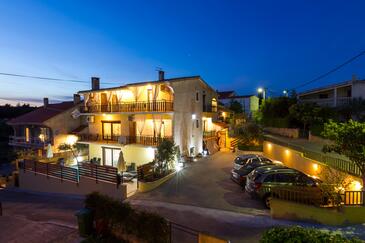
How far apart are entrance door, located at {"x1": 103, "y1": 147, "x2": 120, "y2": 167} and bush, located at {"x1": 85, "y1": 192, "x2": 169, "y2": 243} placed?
1359 cm

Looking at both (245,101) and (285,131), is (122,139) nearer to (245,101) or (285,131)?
(285,131)

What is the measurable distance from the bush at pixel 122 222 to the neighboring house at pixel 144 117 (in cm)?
1087

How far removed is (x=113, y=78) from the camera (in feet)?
155

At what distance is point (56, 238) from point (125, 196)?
16.5ft

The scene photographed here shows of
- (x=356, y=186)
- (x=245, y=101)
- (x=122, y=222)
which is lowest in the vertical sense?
(x=122, y=222)

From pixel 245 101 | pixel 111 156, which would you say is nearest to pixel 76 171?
pixel 111 156

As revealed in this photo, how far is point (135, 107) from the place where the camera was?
2145cm

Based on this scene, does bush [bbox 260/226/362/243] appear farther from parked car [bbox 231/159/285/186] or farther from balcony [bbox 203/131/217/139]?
balcony [bbox 203/131/217/139]

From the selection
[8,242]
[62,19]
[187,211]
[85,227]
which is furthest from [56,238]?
[62,19]

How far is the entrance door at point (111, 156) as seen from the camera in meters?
22.5

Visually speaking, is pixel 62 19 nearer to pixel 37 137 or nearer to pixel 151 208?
pixel 37 137

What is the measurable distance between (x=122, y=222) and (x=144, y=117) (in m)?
14.8

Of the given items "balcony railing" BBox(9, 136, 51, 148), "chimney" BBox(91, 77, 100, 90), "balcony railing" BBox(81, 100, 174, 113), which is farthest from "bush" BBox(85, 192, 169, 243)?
"balcony railing" BBox(9, 136, 51, 148)

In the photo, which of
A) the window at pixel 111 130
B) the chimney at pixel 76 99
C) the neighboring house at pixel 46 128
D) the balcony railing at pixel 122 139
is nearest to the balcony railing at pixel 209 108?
the balcony railing at pixel 122 139
